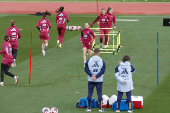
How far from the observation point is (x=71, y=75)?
65.6 ft

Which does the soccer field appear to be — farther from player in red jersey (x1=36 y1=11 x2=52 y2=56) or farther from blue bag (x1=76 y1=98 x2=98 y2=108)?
player in red jersey (x1=36 y1=11 x2=52 y2=56)

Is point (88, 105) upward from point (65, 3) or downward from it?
downward

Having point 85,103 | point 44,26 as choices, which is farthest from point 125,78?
point 44,26

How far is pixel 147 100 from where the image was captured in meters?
15.9

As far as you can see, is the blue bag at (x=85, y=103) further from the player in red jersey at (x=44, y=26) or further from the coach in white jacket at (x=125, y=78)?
the player in red jersey at (x=44, y=26)

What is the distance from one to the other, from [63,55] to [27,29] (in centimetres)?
1047

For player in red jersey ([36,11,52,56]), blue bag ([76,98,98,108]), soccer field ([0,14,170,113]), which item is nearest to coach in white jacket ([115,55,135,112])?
soccer field ([0,14,170,113])

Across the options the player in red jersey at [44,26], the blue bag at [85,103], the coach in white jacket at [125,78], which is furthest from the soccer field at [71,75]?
the player in red jersey at [44,26]

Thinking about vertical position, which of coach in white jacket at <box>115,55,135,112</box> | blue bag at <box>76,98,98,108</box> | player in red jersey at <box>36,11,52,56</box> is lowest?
blue bag at <box>76,98,98,108</box>

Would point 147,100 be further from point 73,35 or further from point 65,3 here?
point 65,3

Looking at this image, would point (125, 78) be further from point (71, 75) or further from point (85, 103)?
point (71, 75)

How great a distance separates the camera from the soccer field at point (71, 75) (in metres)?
15.6

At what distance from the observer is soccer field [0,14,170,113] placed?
15625 mm

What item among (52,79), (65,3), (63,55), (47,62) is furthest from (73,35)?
(65,3)
